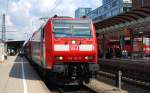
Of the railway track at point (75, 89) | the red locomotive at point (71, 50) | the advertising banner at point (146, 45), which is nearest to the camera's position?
the railway track at point (75, 89)

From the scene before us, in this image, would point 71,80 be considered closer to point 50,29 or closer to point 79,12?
point 50,29

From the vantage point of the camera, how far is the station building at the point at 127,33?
1011 inches

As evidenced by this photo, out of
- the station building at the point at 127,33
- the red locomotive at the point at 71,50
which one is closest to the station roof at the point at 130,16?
the station building at the point at 127,33

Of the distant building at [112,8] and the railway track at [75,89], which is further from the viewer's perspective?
the distant building at [112,8]

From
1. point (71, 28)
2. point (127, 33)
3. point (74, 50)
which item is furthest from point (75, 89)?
point (127, 33)

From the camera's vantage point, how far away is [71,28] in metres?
18.9

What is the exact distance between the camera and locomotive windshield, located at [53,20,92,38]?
18609mm

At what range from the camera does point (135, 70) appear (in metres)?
27.6

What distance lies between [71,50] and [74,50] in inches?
5.5

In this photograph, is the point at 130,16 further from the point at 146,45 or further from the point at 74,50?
the point at 146,45

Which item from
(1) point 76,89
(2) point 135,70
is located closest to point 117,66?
(2) point 135,70

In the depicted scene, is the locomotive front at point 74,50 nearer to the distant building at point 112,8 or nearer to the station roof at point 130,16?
the station roof at point 130,16

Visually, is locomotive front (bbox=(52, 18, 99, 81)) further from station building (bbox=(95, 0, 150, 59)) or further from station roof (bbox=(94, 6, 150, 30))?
station roof (bbox=(94, 6, 150, 30))

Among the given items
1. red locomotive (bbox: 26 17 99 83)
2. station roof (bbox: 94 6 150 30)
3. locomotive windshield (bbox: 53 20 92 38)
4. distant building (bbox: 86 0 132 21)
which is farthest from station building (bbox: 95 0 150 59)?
distant building (bbox: 86 0 132 21)
